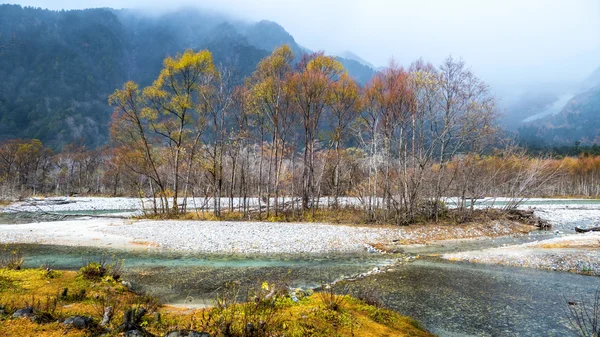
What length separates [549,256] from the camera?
15344 millimetres

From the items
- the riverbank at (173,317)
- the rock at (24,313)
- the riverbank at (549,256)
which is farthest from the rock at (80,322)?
the riverbank at (549,256)

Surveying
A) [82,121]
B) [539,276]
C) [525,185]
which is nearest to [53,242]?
[539,276]

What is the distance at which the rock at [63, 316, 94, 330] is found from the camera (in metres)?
4.73

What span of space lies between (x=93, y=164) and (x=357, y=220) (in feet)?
274

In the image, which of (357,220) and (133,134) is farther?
(133,134)

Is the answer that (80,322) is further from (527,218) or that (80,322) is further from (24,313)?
(527,218)

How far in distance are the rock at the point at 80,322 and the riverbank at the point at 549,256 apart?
1560cm

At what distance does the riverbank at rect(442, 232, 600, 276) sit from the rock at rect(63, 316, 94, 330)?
15.6 meters

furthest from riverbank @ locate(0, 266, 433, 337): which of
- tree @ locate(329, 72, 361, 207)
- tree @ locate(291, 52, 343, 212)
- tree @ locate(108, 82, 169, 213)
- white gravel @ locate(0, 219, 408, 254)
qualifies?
tree @ locate(329, 72, 361, 207)

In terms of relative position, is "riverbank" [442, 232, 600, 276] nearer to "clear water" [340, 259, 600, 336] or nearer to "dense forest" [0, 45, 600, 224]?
"clear water" [340, 259, 600, 336]

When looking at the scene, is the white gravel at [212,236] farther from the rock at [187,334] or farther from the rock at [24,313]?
the rock at [187,334]

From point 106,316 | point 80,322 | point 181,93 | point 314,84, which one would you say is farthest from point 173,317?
point 181,93

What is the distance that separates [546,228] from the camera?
88.9 feet

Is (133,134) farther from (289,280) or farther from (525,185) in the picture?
(525,185)
